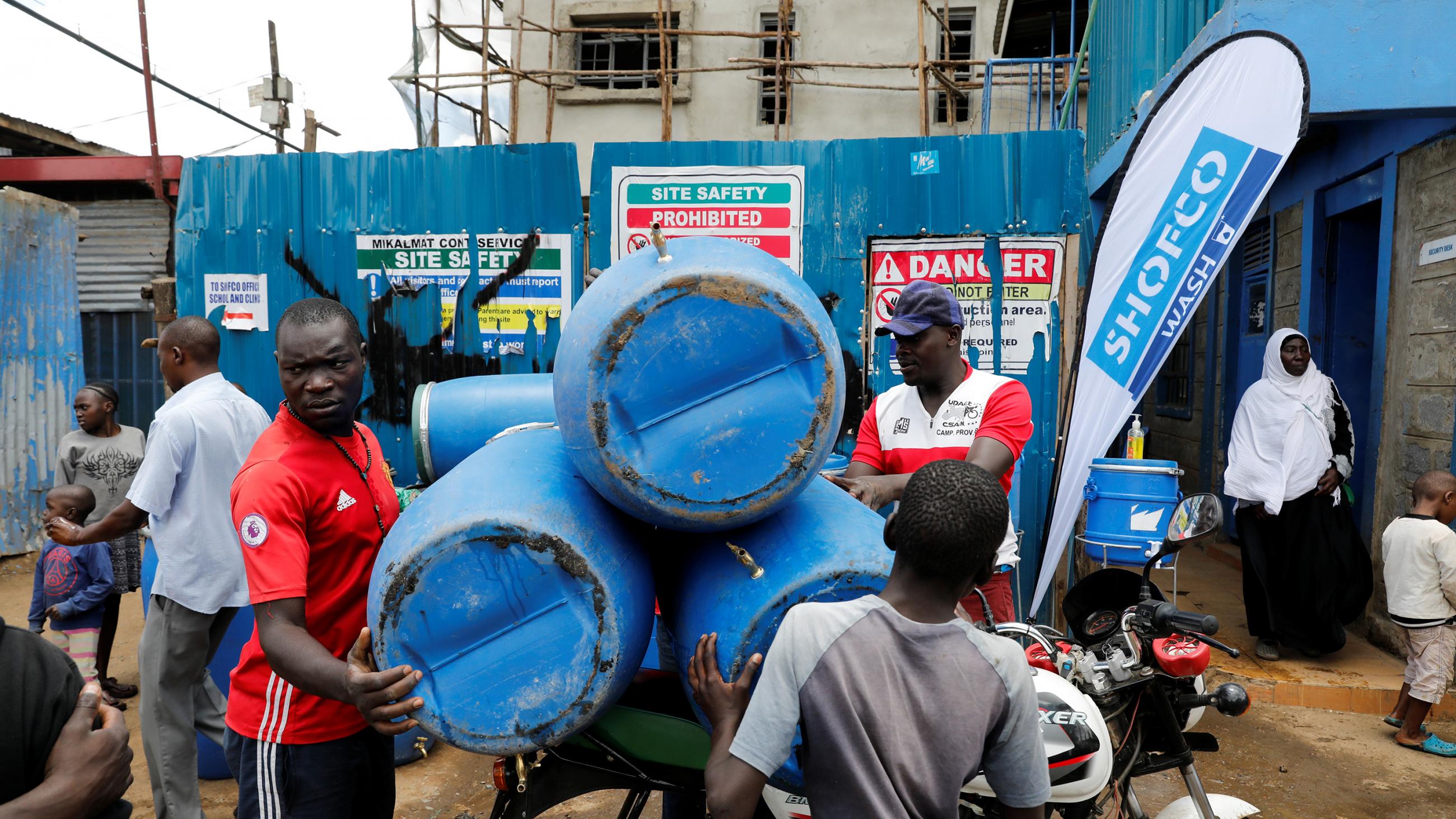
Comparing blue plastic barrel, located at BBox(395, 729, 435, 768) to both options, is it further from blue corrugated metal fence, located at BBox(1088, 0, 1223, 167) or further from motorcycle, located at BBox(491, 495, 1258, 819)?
blue corrugated metal fence, located at BBox(1088, 0, 1223, 167)

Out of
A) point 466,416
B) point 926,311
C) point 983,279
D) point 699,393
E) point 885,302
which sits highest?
point 983,279

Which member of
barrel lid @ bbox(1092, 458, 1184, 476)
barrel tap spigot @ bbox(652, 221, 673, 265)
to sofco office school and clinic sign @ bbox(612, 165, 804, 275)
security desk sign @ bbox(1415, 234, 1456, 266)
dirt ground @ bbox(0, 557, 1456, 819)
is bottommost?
dirt ground @ bbox(0, 557, 1456, 819)

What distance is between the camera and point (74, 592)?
4.48m

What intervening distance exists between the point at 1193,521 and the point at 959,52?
12.1m

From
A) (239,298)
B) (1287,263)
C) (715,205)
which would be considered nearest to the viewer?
(715,205)

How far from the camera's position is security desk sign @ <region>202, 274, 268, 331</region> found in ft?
16.8

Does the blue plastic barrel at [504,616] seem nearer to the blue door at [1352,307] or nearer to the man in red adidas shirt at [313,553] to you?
the man in red adidas shirt at [313,553]

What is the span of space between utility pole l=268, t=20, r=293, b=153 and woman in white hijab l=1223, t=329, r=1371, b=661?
11352 millimetres

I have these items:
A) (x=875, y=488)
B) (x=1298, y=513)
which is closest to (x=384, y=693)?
(x=875, y=488)

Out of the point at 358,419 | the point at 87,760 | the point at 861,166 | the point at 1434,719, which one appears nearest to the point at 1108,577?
the point at 87,760

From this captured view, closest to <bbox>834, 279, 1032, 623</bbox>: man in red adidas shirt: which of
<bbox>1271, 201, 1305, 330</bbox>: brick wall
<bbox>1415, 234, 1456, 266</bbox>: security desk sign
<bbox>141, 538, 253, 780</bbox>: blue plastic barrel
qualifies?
<bbox>141, 538, 253, 780</bbox>: blue plastic barrel

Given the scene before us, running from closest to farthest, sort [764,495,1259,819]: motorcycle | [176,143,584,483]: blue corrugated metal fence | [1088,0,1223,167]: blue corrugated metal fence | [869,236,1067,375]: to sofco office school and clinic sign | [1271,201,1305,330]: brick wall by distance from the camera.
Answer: [764,495,1259,819]: motorcycle < [869,236,1067,375]: to sofco office school and clinic sign < [176,143,584,483]: blue corrugated metal fence < [1088,0,1223,167]: blue corrugated metal fence < [1271,201,1305,330]: brick wall

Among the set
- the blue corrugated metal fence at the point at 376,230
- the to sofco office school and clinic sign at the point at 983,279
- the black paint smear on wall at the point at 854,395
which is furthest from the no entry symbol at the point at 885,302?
the blue corrugated metal fence at the point at 376,230

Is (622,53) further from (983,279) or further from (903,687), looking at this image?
(903,687)
